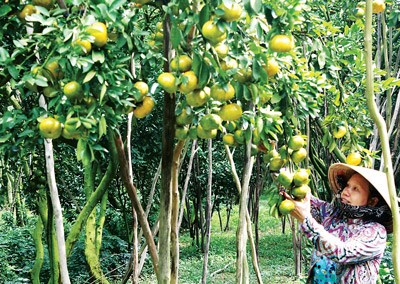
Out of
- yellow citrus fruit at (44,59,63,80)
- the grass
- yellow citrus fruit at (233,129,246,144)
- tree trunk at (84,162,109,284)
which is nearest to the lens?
yellow citrus fruit at (44,59,63,80)

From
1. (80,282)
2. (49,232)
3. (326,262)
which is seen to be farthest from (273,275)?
(326,262)

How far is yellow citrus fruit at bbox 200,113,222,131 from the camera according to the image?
124 centimetres

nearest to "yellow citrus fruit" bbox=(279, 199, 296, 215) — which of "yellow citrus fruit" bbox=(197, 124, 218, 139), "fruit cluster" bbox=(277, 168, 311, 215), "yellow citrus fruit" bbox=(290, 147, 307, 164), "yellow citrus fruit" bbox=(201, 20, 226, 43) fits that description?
"fruit cluster" bbox=(277, 168, 311, 215)

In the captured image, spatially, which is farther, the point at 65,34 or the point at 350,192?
the point at 350,192

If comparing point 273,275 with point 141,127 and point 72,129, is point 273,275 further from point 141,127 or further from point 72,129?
point 72,129

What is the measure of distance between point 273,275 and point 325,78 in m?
5.15

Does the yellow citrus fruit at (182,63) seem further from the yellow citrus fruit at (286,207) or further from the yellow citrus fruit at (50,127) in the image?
the yellow citrus fruit at (286,207)

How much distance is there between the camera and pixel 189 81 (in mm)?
1070

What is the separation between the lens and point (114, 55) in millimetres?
1049

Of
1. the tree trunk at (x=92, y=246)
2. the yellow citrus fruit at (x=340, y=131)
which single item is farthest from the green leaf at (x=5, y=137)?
the tree trunk at (x=92, y=246)

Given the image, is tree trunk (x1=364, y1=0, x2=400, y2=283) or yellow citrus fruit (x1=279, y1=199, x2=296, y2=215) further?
yellow citrus fruit (x1=279, y1=199, x2=296, y2=215)

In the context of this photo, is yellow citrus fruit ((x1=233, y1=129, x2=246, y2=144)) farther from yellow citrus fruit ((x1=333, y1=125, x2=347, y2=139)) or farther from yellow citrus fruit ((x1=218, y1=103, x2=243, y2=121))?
yellow citrus fruit ((x1=333, y1=125, x2=347, y2=139))

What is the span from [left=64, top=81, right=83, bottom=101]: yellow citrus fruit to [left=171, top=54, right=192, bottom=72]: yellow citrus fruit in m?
0.22

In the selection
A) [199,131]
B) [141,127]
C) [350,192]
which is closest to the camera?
[199,131]
